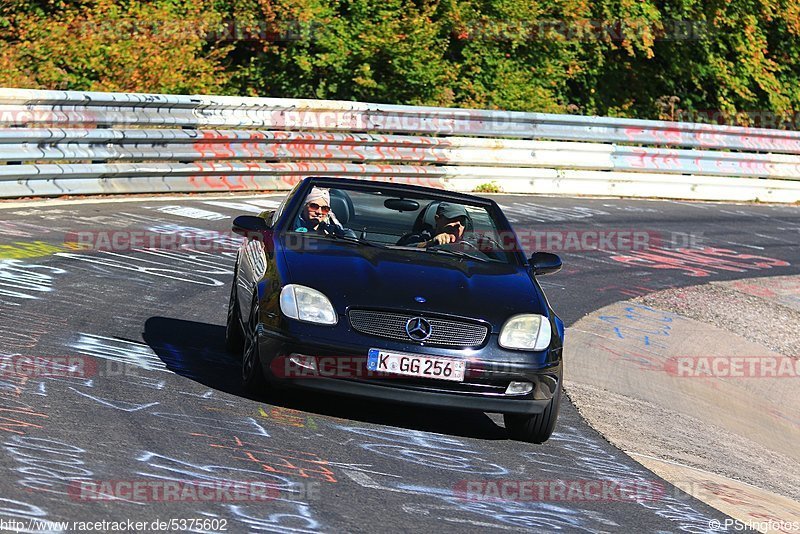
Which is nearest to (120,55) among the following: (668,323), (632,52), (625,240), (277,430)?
(625,240)

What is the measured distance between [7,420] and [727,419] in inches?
241

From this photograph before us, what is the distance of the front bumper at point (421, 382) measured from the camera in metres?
7.23

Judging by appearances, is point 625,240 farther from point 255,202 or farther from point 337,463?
point 337,463

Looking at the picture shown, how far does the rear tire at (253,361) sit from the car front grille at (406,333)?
24.8 inches

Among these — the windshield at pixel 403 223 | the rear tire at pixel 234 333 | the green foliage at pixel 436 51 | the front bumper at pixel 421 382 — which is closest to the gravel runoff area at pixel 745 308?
the windshield at pixel 403 223

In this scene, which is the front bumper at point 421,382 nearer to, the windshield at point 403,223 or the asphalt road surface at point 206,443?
the asphalt road surface at point 206,443

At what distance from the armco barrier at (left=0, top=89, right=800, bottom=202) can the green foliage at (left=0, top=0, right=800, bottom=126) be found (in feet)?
7.92

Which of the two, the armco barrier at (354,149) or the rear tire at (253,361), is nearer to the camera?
the rear tire at (253,361)

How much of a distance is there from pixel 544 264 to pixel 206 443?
3019 millimetres

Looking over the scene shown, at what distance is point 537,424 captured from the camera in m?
7.67

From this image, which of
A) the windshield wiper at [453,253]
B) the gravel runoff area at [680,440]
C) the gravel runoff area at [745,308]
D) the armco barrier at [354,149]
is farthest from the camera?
the armco barrier at [354,149]

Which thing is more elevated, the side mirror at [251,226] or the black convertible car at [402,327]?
the side mirror at [251,226]

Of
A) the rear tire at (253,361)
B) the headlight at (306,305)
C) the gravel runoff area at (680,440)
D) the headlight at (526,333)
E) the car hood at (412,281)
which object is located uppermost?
the car hood at (412,281)

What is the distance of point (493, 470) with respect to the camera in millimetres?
6891
